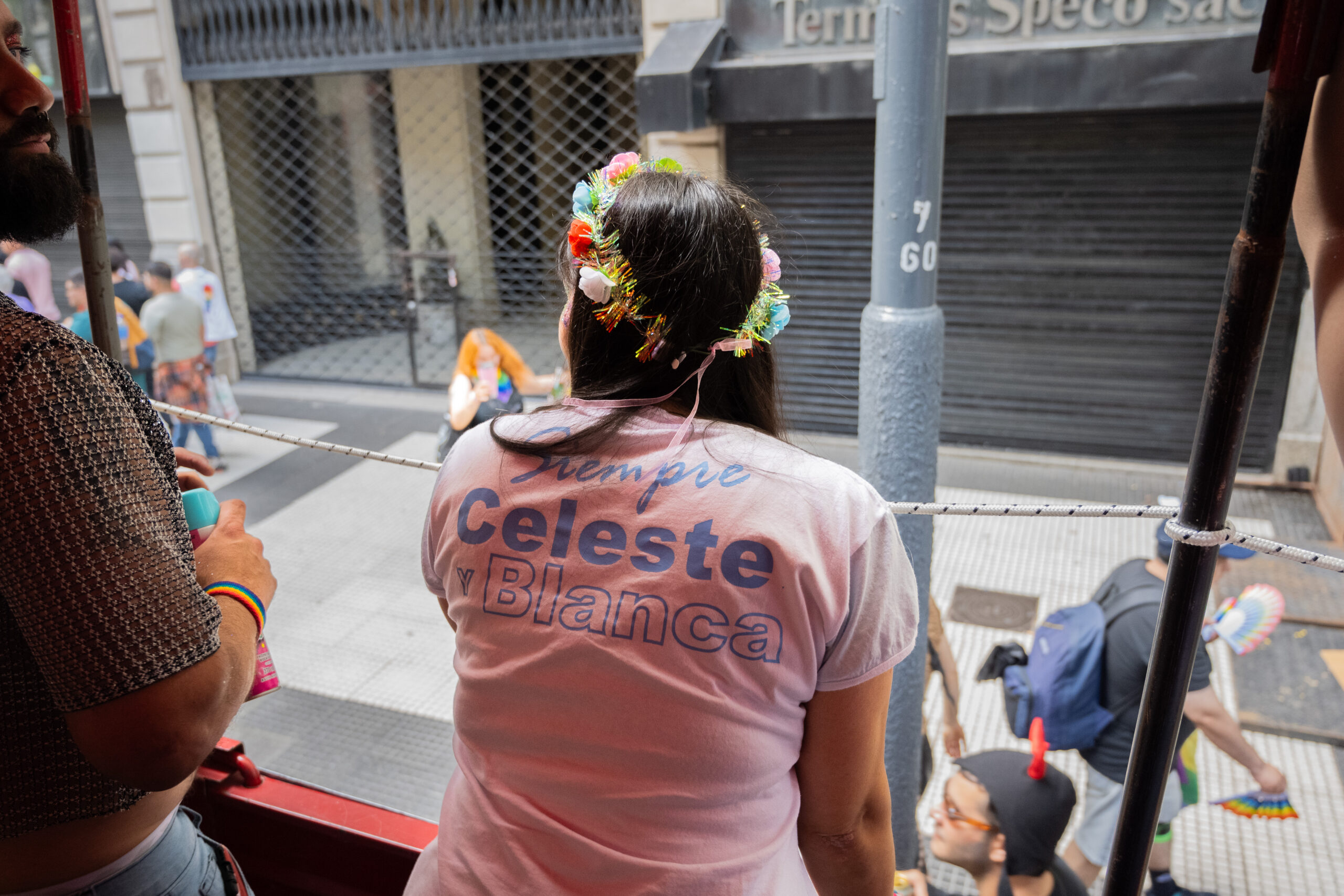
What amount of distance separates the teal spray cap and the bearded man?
0.16 meters

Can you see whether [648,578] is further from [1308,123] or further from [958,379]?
[958,379]

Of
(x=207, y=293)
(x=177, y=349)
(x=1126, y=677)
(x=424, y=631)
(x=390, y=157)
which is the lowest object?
(x=424, y=631)

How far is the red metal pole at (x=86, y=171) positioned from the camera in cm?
188

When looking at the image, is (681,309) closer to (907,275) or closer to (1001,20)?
(907,275)

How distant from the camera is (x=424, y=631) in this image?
18.7 feet

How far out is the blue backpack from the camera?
3.27m

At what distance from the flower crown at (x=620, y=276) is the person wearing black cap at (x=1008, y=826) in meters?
2.26

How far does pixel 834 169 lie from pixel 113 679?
7.79 meters

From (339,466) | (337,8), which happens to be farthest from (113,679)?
(337,8)

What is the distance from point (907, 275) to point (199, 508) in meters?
1.61

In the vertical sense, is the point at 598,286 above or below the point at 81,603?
above

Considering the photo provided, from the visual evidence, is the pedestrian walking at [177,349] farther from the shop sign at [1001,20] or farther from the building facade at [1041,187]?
the shop sign at [1001,20]

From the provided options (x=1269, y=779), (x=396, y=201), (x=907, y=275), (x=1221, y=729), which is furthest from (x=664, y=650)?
(x=396, y=201)

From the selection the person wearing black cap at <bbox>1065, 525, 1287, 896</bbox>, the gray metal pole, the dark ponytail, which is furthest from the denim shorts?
the person wearing black cap at <bbox>1065, 525, 1287, 896</bbox>
